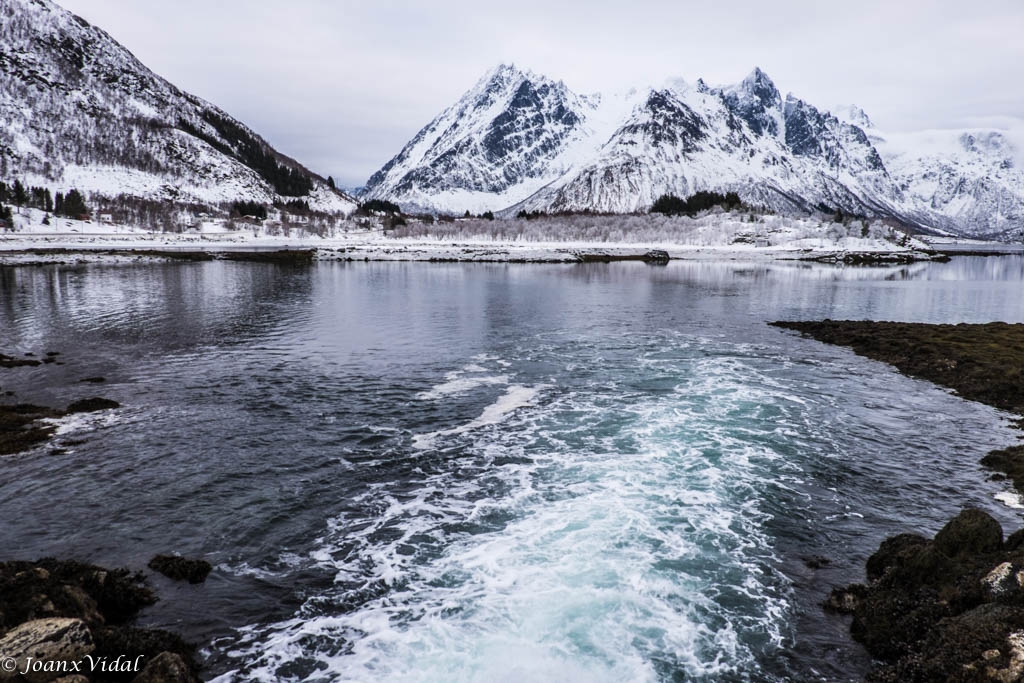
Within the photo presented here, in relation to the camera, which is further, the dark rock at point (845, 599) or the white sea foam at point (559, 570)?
the dark rock at point (845, 599)

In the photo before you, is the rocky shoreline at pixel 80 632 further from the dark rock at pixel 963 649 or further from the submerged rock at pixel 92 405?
the submerged rock at pixel 92 405

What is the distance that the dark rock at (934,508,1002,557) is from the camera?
42.8ft

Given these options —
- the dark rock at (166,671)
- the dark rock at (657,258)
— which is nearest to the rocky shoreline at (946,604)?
the dark rock at (166,671)

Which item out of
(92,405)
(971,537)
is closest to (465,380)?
(92,405)

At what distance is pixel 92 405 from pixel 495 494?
67.2 ft

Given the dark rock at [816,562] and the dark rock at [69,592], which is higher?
the dark rock at [69,592]

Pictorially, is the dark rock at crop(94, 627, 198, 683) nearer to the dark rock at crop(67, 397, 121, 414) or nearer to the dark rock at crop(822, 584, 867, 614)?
the dark rock at crop(822, 584, 867, 614)

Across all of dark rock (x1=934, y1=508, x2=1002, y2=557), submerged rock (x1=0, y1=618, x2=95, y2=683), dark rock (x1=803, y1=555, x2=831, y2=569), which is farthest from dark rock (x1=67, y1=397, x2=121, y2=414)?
dark rock (x1=934, y1=508, x2=1002, y2=557)

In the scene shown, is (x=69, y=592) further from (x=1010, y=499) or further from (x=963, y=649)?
(x=1010, y=499)

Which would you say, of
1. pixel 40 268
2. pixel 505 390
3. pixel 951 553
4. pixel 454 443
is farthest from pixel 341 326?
pixel 40 268

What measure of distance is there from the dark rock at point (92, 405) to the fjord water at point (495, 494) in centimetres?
155

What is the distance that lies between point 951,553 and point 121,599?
19.2m

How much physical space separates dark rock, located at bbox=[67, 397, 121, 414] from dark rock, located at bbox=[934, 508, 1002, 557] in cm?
3177

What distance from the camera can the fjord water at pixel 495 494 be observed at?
Answer: 11.9 m
